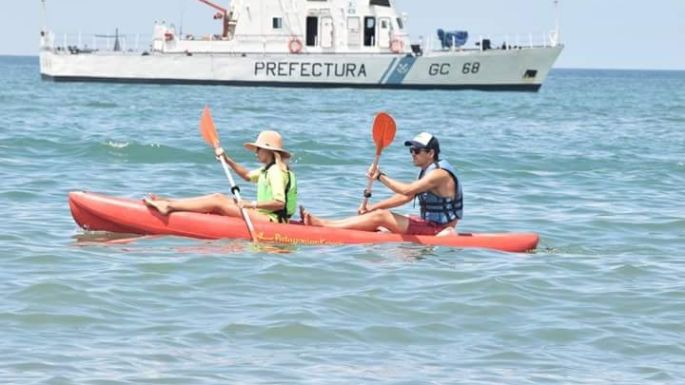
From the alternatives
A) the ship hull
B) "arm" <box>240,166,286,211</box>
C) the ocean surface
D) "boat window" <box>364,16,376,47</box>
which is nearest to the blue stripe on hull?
the ship hull

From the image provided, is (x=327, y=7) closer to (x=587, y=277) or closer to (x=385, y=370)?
(x=587, y=277)

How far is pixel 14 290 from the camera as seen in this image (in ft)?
32.4

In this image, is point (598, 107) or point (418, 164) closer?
point (418, 164)

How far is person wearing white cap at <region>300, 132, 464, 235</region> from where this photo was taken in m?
11.7

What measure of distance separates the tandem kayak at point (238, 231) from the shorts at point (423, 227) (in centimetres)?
9

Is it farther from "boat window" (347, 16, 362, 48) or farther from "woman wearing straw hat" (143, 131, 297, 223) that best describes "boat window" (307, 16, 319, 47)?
"woman wearing straw hat" (143, 131, 297, 223)

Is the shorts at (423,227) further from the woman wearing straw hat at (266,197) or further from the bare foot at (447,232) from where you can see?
the woman wearing straw hat at (266,197)

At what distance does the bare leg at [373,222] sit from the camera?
39.0 feet

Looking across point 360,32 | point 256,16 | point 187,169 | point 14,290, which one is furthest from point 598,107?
point 14,290

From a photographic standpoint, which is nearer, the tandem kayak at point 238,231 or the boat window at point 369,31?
the tandem kayak at point 238,231

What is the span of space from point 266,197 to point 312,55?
1410 inches

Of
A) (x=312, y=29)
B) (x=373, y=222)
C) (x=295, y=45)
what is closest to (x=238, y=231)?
(x=373, y=222)

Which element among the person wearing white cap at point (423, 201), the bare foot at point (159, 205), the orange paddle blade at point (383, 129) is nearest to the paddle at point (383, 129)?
the orange paddle blade at point (383, 129)

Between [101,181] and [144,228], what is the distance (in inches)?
249
